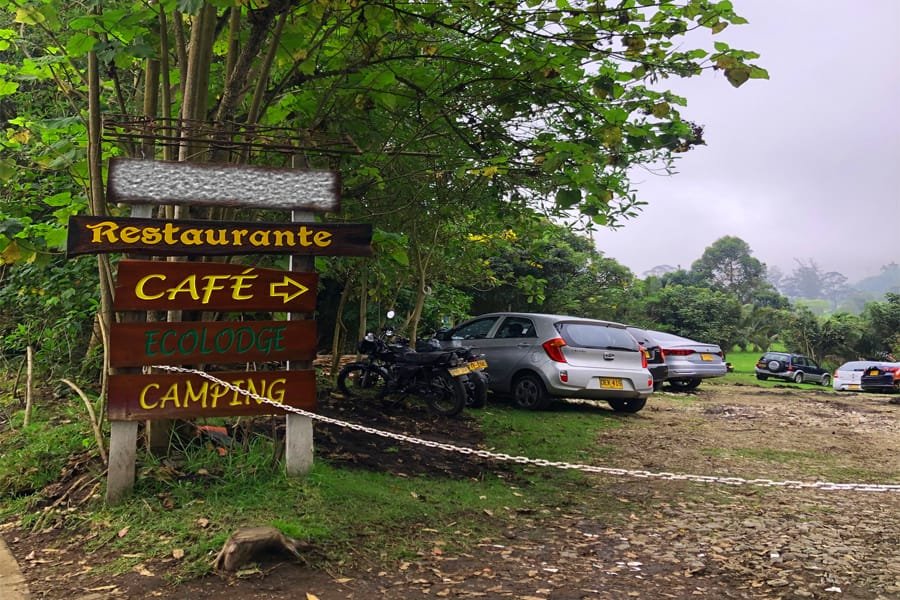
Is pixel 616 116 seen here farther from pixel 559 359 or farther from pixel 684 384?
pixel 684 384

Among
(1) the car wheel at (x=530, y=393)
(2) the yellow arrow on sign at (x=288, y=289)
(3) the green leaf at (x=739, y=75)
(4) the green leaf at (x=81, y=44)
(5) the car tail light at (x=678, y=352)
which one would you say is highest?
(4) the green leaf at (x=81, y=44)

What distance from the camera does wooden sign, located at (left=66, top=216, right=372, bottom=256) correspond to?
4.29 m

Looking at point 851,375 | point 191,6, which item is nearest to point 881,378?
point 851,375

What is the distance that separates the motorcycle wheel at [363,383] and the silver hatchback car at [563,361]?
5.68 ft

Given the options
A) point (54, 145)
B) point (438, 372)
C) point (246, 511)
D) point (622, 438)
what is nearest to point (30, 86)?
point (54, 145)

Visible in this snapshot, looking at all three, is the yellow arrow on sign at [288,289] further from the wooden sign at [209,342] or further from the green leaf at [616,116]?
the green leaf at [616,116]

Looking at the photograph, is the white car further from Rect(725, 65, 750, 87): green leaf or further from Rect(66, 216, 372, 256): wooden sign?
Rect(66, 216, 372, 256): wooden sign

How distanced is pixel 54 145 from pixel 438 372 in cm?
497

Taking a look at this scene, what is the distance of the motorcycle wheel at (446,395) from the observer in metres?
8.48

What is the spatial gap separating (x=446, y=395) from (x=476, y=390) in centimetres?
75

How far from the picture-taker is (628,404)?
34.3 feet

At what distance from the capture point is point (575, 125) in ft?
19.9

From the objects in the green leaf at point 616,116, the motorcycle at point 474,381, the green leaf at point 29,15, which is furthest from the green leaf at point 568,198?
the motorcycle at point 474,381

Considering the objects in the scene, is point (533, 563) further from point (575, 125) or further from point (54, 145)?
point (54, 145)
